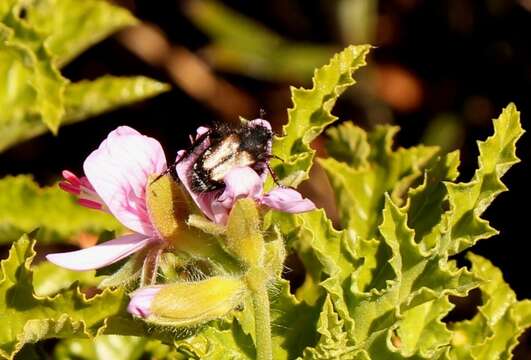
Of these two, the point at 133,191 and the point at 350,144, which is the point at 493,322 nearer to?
the point at 350,144

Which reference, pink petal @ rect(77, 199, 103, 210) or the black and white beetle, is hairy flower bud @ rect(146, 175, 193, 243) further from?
pink petal @ rect(77, 199, 103, 210)

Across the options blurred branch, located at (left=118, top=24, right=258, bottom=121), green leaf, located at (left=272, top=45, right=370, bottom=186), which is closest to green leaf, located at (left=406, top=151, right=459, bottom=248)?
green leaf, located at (left=272, top=45, right=370, bottom=186)

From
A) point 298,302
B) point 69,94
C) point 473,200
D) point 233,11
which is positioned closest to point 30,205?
point 69,94

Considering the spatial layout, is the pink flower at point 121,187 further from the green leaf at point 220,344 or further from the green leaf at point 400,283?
the green leaf at point 400,283

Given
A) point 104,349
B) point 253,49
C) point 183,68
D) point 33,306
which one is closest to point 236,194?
point 33,306

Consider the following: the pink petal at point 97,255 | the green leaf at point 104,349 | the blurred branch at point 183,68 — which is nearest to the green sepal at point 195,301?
the pink petal at point 97,255

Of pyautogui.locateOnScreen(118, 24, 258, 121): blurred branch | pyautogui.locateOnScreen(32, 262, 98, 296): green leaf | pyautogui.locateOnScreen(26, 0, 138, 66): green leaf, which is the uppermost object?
pyautogui.locateOnScreen(26, 0, 138, 66): green leaf

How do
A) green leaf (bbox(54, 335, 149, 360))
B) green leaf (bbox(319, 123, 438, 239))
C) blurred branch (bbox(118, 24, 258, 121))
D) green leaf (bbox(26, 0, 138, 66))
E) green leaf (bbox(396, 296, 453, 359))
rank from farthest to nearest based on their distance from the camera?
blurred branch (bbox(118, 24, 258, 121))
green leaf (bbox(26, 0, 138, 66))
green leaf (bbox(54, 335, 149, 360))
green leaf (bbox(319, 123, 438, 239))
green leaf (bbox(396, 296, 453, 359))
